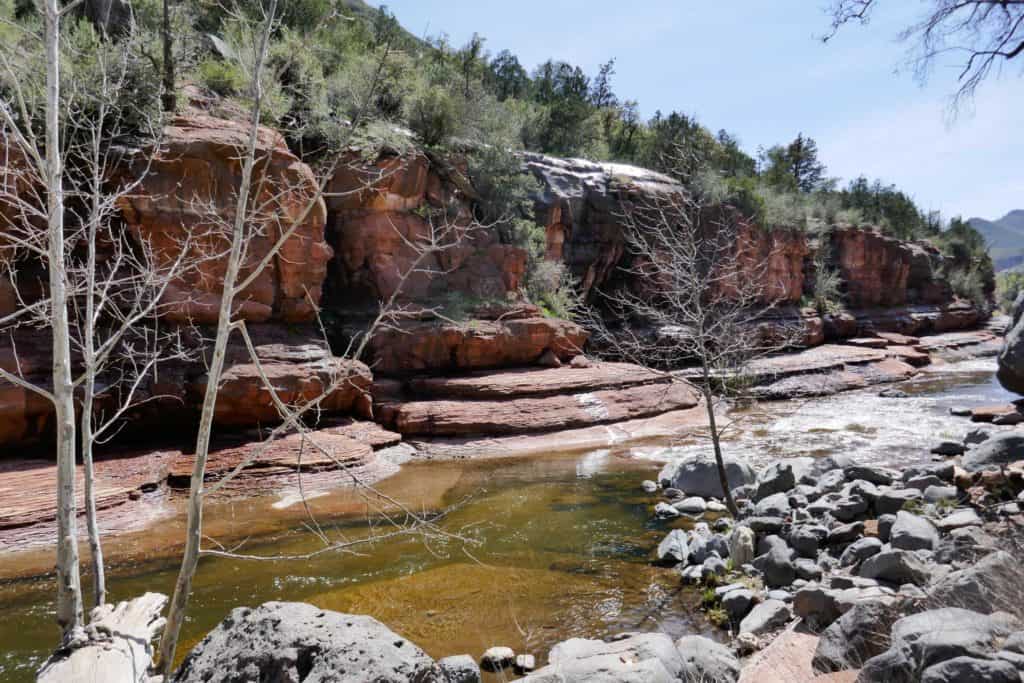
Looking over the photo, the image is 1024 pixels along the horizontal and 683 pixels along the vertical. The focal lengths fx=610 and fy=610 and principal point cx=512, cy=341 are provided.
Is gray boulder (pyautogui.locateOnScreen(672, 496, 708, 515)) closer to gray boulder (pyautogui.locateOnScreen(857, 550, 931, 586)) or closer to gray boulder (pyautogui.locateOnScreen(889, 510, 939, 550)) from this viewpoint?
→ gray boulder (pyautogui.locateOnScreen(889, 510, 939, 550))

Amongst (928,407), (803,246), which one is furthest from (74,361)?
(803,246)

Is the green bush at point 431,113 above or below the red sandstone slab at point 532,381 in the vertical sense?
above

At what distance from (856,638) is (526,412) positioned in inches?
472

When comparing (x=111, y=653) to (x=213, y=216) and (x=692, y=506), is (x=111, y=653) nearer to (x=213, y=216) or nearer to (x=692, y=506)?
(x=692, y=506)

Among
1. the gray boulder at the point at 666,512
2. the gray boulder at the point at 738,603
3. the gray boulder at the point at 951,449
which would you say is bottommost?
A: the gray boulder at the point at 666,512

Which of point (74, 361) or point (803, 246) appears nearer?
point (74, 361)

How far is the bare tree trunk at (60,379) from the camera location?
354cm

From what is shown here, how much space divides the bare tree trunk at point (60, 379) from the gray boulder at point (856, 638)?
4.65m

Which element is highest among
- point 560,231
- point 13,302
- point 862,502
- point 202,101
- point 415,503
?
point 202,101

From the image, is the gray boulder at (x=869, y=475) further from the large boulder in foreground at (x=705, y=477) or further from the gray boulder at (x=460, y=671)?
the gray boulder at (x=460, y=671)

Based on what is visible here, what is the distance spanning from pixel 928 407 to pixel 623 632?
1641 cm

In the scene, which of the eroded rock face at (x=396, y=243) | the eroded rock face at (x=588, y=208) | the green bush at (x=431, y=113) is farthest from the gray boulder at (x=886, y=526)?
the eroded rock face at (x=588, y=208)

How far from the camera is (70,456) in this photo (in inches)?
144

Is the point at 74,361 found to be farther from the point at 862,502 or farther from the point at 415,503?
the point at 862,502
